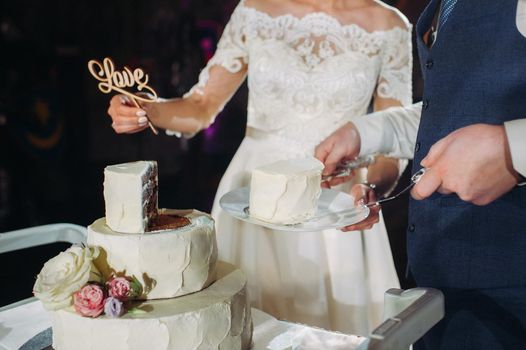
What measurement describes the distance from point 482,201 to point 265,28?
1349mm

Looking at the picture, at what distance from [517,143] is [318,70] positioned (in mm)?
1204

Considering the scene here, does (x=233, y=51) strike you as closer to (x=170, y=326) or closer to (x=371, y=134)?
(x=371, y=134)

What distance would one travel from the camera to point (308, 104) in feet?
7.68

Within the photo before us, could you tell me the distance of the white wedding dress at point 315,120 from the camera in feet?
7.57

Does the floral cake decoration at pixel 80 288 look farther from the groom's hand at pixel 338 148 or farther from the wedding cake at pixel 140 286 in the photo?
the groom's hand at pixel 338 148

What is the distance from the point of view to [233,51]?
7.99ft

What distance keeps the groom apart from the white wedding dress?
538mm

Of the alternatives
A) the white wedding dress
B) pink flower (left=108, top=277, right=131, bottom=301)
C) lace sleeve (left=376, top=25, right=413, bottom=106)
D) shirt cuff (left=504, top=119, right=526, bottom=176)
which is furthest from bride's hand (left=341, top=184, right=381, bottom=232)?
pink flower (left=108, top=277, right=131, bottom=301)

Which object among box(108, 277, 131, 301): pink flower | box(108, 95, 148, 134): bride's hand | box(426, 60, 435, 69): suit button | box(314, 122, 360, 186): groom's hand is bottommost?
box(108, 277, 131, 301): pink flower

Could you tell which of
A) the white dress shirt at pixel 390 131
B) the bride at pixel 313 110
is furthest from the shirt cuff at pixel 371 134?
the bride at pixel 313 110

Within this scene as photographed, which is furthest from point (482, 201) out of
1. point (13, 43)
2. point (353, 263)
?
point (13, 43)

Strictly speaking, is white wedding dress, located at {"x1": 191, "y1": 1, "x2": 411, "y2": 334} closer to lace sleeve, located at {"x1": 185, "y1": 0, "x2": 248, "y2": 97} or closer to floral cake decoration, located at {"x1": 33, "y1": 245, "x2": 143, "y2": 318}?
lace sleeve, located at {"x1": 185, "y1": 0, "x2": 248, "y2": 97}

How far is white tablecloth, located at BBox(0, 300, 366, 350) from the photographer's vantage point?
4.66ft

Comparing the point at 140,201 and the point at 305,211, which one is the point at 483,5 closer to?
the point at 305,211
